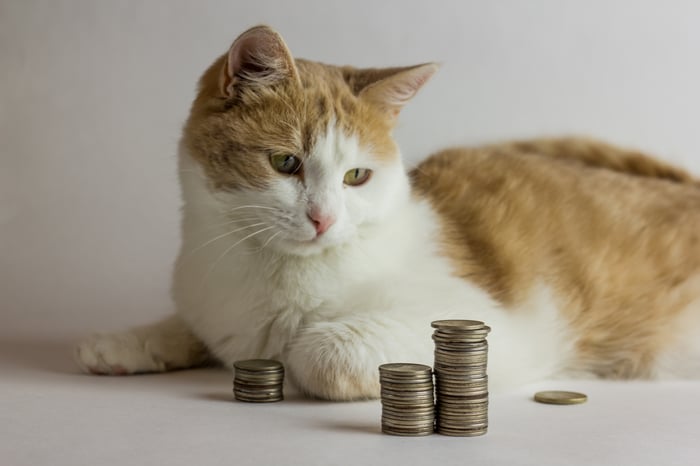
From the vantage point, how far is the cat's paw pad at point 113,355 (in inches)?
125

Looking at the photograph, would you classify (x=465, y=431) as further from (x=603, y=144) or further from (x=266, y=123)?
(x=603, y=144)

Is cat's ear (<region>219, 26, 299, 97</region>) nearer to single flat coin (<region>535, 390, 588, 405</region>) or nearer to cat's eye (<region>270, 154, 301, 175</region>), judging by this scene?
cat's eye (<region>270, 154, 301, 175</region>)

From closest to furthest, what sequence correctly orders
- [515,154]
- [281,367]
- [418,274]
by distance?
[281,367] < [418,274] < [515,154]

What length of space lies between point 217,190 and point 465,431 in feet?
3.36

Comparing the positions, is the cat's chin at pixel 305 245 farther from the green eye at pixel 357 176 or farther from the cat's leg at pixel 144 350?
the cat's leg at pixel 144 350

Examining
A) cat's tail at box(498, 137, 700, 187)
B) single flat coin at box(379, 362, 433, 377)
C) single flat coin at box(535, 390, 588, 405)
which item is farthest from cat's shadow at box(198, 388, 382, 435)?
cat's tail at box(498, 137, 700, 187)

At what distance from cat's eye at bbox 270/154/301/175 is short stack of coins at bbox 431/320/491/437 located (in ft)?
2.15

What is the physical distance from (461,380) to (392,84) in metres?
1.03

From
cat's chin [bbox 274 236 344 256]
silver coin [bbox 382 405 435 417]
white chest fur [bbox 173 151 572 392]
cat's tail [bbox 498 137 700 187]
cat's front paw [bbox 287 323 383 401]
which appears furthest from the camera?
cat's tail [bbox 498 137 700 187]

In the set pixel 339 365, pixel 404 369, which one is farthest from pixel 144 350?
pixel 404 369

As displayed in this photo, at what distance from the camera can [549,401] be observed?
9.33 feet

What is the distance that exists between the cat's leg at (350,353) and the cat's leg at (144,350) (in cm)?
62

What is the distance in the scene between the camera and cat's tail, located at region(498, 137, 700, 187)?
4.09 m

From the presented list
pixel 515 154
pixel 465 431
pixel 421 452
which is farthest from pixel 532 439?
pixel 515 154
